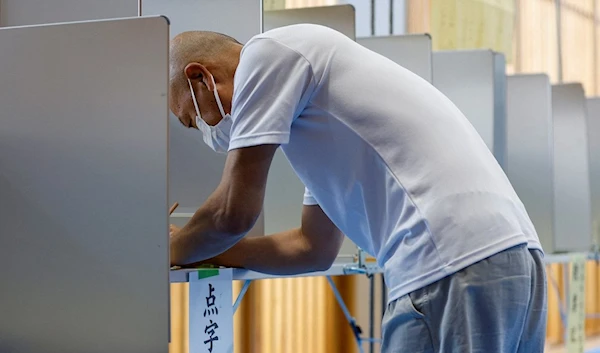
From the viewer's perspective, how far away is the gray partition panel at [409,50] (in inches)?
88.4

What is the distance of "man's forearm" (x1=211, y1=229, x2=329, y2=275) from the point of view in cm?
151

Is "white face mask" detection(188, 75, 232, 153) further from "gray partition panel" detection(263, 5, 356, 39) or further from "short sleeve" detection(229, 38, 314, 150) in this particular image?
"gray partition panel" detection(263, 5, 356, 39)

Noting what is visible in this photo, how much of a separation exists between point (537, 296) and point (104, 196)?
1.91ft

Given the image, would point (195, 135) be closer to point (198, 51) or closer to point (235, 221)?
point (198, 51)

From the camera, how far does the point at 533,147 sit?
2.93 meters

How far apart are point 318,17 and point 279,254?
0.72m

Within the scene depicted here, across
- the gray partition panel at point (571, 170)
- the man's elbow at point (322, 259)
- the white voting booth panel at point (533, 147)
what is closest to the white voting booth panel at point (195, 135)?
the man's elbow at point (322, 259)

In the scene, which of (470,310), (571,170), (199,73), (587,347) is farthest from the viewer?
(587,347)

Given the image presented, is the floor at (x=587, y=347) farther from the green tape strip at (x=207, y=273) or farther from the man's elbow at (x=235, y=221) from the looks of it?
the man's elbow at (x=235, y=221)

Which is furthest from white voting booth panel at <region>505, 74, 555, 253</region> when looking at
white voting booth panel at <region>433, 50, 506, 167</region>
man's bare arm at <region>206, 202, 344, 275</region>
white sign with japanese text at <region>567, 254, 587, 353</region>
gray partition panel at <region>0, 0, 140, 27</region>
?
gray partition panel at <region>0, 0, 140, 27</region>

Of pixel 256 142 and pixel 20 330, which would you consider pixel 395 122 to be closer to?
pixel 256 142

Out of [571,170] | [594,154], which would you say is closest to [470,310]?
[571,170]

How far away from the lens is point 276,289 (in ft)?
11.4

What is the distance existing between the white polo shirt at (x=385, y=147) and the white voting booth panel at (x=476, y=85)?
134cm
